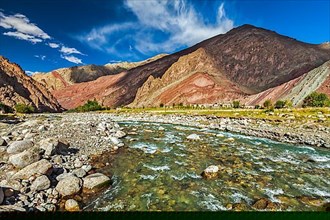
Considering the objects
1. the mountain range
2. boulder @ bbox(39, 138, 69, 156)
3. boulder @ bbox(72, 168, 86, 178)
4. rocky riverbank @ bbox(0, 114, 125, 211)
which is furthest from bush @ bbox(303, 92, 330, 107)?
boulder @ bbox(72, 168, 86, 178)

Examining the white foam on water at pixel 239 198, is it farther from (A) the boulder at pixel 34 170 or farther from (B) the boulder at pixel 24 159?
(B) the boulder at pixel 24 159

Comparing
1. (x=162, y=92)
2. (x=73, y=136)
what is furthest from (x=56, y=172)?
(x=162, y=92)

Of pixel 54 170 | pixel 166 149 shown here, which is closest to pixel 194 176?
pixel 54 170

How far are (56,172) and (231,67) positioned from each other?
405 feet

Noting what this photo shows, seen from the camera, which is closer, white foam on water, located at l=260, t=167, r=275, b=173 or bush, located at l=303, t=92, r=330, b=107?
white foam on water, located at l=260, t=167, r=275, b=173

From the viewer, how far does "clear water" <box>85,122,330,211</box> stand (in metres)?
7.36

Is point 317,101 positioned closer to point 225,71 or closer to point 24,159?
point 24,159

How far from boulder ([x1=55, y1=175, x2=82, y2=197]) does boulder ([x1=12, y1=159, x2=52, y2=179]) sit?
33.4 inches

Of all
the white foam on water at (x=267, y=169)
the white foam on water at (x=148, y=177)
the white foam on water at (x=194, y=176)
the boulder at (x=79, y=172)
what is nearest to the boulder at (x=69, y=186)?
the boulder at (x=79, y=172)

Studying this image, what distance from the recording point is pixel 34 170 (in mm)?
8000

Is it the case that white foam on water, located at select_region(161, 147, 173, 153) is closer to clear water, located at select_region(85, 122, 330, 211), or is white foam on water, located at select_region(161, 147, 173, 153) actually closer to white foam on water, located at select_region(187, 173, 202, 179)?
clear water, located at select_region(85, 122, 330, 211)

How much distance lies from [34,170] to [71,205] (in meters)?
2.12

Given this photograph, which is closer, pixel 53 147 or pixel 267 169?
pixel 53 147

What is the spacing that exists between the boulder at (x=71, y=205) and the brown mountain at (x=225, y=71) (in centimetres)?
9714
